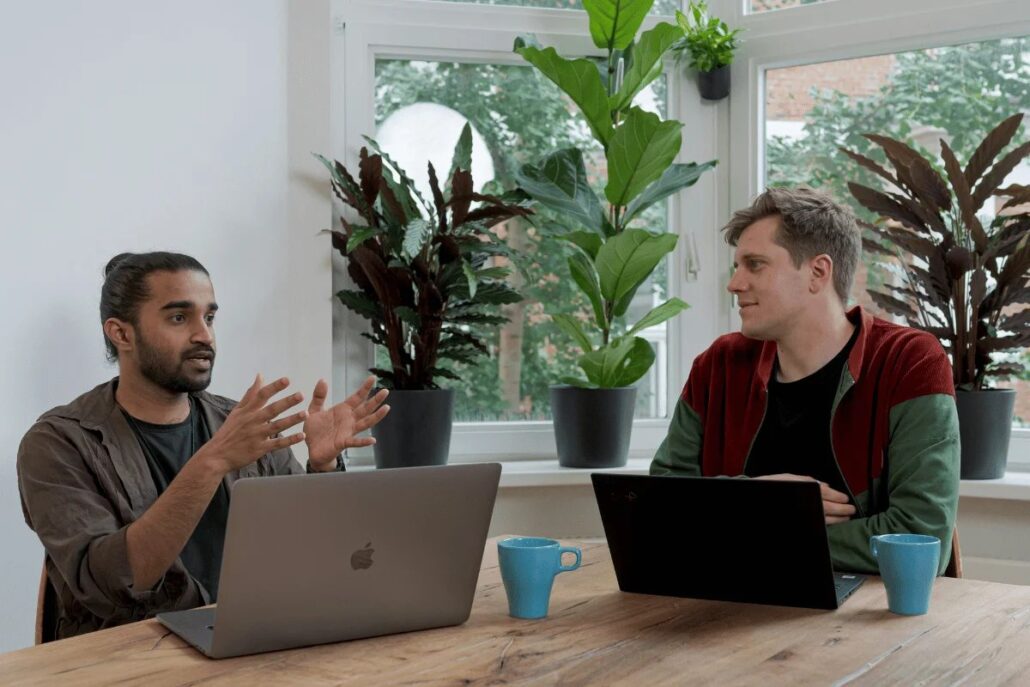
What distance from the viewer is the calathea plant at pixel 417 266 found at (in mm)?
3008

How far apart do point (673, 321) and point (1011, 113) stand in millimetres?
1186

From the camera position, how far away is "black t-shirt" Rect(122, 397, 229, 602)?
2004 millimetres

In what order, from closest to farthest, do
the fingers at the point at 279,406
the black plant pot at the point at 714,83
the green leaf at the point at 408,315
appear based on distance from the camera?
1. the fingers at the point at 279,406
2. the green leaf at the point at 408,315
3. the black plant pot at the point at 714,83

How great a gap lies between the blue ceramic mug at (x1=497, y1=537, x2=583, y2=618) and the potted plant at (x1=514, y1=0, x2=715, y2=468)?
1.69 metres

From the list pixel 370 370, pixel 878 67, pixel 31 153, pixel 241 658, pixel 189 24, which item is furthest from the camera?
pixel 878 67

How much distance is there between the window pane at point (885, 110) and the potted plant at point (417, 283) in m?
1.01

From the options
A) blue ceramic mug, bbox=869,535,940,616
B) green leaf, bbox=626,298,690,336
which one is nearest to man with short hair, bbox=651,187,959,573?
blue ceramic mug, bbox=869,535,940,616

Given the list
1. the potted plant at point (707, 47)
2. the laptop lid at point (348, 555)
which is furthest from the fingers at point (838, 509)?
the potted plant at point (707, 47)

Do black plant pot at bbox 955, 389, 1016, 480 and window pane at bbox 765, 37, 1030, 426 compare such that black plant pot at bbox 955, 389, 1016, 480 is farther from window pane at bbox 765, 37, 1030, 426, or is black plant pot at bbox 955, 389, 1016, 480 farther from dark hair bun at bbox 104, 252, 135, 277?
dark hair bun at bbox 104, 252, 135, 277

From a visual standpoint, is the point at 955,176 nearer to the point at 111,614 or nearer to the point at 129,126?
the point at 129,126

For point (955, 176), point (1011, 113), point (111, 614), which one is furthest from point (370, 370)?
point (1011, 113)

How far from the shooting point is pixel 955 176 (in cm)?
289

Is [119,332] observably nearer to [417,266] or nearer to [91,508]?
[91,508]

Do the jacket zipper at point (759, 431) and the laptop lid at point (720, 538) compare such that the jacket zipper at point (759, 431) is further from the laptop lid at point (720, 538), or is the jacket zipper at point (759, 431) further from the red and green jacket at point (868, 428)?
the laptop lid at point (720, 538)
